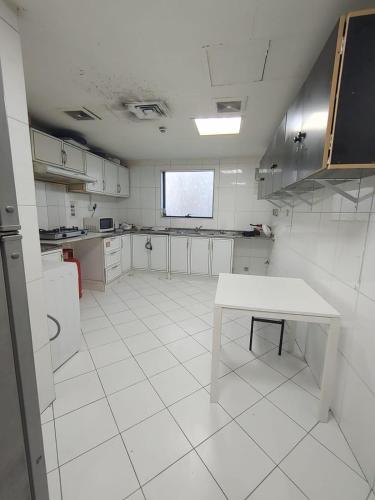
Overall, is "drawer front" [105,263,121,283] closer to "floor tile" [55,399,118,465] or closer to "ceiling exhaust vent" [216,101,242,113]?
"floor tile" [55,399,118,465]

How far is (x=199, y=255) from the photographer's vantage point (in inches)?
154

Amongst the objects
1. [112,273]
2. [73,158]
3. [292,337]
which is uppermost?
[73,158]

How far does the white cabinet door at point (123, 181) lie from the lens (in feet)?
13.5

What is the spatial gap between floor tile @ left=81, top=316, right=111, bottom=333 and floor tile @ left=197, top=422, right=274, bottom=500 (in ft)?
5.25

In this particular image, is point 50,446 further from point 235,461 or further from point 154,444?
point 235,461

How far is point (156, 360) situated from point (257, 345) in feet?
3.18

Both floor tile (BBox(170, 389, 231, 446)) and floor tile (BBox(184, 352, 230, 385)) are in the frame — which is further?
floor tile (BBox(184, 352, 230, 385))

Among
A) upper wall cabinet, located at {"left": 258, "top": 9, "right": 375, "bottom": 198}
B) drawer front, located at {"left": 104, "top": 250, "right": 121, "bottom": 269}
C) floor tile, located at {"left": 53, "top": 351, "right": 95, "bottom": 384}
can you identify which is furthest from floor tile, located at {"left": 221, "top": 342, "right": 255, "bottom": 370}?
drawer front, located at {"left": 104, "top": 250, "right": 121, "bottom": 269}

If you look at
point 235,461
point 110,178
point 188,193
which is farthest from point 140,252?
point 235,461

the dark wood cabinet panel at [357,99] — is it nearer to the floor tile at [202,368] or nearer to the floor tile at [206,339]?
the floor tile at [202,368]

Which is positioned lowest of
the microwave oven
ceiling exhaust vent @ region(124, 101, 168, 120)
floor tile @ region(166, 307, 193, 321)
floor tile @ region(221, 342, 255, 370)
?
floor tile @ region(166, 307, 193, 321)

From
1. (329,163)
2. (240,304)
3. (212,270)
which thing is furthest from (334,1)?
(212,270)

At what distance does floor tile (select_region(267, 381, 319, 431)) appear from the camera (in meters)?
1.35

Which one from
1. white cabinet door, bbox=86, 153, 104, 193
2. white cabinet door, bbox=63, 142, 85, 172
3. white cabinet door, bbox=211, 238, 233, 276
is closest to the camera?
white cabinet door, bbox=63, 142, 85, 172
